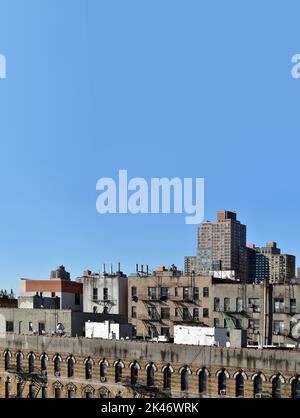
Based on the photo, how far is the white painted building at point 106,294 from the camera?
94.8 metres

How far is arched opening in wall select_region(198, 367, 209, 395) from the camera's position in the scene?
181 feet

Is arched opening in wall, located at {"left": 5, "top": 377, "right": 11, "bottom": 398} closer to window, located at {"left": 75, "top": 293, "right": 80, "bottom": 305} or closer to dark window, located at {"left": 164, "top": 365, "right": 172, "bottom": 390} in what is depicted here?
dark window, located at {"left": 164, "top": 365, "right": 172, "bottom": 390}

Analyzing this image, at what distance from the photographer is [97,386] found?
203 ft

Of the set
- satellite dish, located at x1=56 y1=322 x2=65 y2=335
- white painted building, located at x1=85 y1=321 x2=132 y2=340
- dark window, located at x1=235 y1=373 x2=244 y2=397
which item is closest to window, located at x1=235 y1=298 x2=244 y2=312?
white painted building, located at x1=85 y1=321 x2=132 y2=340

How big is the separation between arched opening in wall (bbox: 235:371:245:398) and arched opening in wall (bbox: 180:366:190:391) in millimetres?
4559

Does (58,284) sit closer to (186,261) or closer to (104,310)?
(104,310)

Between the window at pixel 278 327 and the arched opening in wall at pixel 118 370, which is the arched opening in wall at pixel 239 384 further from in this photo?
the window at pixel 278 327

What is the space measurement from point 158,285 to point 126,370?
3119 centimetres

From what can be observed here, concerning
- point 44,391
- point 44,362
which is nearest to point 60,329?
point 44,362

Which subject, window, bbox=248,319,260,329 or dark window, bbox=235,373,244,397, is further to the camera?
window, bbox=248,319,260,329

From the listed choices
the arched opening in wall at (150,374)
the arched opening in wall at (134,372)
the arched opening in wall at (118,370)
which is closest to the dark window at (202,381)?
the arched opening in wall at (150,374)

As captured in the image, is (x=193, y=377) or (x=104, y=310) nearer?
(x=193, y=377)

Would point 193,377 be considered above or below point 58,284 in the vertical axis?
below

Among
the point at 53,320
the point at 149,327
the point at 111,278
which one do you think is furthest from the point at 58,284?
the point at 53,320
